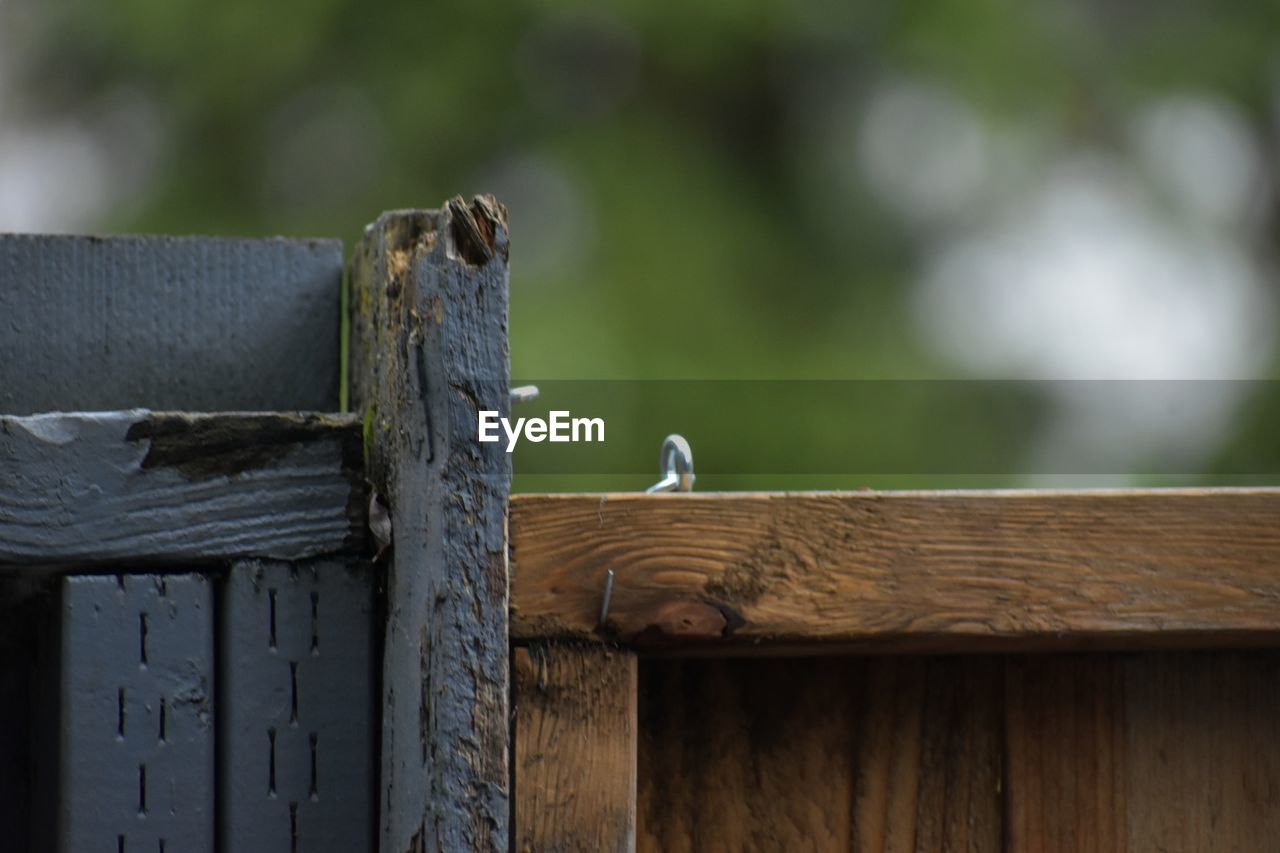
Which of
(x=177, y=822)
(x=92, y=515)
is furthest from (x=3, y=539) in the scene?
(x=177, y=822)

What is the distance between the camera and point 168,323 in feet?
2.03

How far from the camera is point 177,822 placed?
493 millimetres

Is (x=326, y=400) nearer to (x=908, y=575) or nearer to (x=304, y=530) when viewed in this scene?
(x=304, y=530)

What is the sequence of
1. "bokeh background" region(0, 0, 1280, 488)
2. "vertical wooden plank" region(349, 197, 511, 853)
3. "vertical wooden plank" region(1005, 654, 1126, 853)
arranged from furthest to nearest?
"bokeh background" region(0, 0, 1280, 488), "vertical wooden plank" region(1005, 654, 1126, 853), "vertical wooden plank" region(349, 197, 511, 853)

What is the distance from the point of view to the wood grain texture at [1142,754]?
1.85 feet

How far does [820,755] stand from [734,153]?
6.58ft

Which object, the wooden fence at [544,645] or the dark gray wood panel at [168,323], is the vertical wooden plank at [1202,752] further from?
the dark gray wood panel at [168,323]

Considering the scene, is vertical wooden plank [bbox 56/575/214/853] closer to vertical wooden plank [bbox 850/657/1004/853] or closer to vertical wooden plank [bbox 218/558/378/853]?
vertical wooden plank [bbox 218/558/378/853]

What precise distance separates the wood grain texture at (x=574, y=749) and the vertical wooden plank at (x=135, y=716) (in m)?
0.13

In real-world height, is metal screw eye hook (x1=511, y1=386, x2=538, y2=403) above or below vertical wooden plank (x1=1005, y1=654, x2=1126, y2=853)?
above

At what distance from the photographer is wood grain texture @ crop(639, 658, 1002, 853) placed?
55 centimetres

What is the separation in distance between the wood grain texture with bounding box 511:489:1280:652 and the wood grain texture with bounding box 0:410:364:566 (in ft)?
0.33

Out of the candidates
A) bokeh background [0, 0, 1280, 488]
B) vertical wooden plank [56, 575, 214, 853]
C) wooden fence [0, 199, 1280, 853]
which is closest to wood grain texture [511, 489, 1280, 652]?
wooden fence [0, 199, 1280, 853]

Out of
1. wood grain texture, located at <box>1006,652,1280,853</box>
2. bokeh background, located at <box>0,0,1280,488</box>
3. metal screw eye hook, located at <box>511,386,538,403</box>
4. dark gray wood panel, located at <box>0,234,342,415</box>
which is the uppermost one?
bokeh background, located at <box>0,0,1280,488</box>
